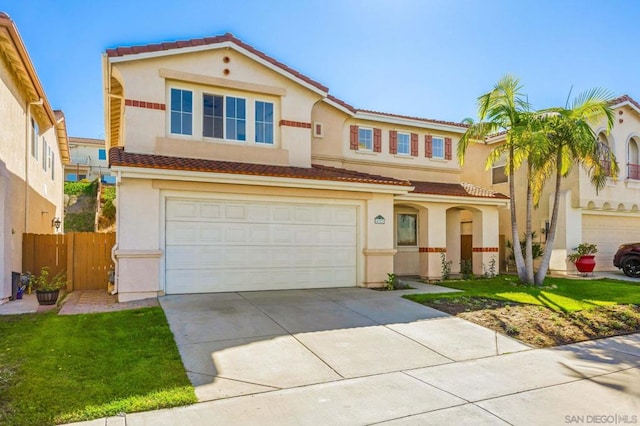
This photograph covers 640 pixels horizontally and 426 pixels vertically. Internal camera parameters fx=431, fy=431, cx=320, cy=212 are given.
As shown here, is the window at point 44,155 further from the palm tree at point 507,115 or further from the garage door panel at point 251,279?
the palm tree at point 507,115

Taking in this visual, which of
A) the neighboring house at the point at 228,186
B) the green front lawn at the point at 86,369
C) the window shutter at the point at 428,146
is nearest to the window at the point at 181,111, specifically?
the neighboring house at the point at 228,186

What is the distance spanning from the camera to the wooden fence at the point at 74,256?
487 inches

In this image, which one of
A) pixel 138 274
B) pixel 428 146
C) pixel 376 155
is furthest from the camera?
pixel 428 146

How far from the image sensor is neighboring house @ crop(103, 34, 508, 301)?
10.6 meters

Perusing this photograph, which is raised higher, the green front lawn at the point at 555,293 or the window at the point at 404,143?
the window at the point at 404,143

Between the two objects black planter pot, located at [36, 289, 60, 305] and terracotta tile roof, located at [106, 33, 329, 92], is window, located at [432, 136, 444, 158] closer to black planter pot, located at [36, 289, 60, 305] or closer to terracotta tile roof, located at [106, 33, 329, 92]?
terracotta tile roof, located at [106, 33, 329, 92]

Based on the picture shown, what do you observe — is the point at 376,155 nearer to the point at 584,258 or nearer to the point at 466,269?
the point at 466,269

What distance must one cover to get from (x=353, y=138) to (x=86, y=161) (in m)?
32.4

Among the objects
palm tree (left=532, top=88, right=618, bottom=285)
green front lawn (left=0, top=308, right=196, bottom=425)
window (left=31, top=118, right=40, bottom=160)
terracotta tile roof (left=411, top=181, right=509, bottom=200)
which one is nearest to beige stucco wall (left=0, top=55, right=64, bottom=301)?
window (left=31, top=118, right=40, bottom=160)

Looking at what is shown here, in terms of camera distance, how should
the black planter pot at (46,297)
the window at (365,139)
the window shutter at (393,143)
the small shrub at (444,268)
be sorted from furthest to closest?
the window shutter at (393,143) < the window at (365,139) < the small shrub at (444,268) < the black planter pot at (46,297)

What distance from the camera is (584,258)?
17.7 metres

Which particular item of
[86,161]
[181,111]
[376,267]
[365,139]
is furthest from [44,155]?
[86,161]

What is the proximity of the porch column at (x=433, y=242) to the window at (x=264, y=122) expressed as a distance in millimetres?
6477

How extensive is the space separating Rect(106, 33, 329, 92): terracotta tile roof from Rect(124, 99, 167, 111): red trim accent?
1252 mm
